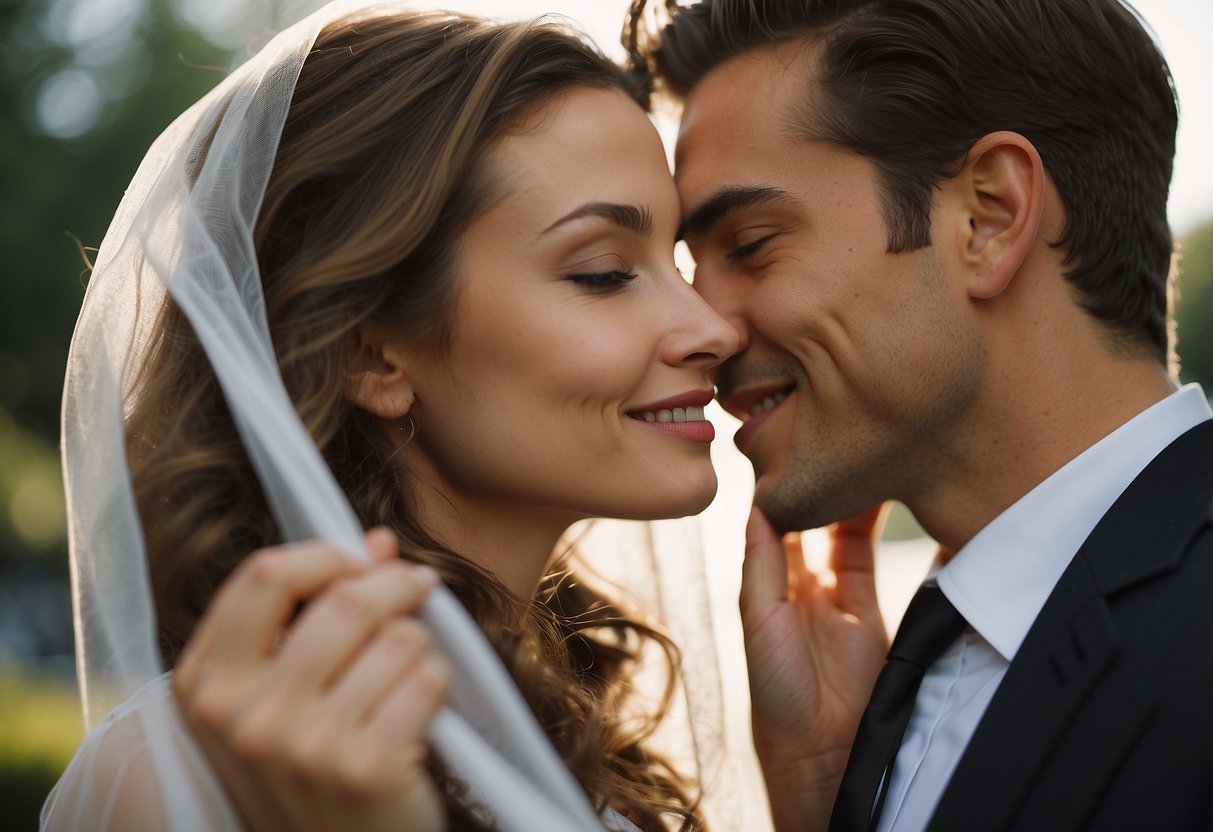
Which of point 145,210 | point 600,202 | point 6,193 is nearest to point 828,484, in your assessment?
point 600,202

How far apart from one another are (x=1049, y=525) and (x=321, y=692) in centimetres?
201

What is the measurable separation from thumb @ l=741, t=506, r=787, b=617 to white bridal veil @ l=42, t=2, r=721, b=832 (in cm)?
132

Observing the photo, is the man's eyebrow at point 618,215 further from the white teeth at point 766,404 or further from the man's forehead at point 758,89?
the white teeth at point 766,404

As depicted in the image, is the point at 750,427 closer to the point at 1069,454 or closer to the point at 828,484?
the point at 828,484

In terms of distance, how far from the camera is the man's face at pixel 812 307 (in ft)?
10.0

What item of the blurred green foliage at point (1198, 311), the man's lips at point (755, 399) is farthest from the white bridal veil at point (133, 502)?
the blurred green foliage at point (1198, 311)

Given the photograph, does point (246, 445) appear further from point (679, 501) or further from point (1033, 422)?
point (1033, 422)

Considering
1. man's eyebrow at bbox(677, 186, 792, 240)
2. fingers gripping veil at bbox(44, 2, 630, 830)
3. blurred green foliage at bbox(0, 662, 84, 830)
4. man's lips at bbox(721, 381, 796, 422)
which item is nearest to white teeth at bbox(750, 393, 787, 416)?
man's lips at bbox(721, 381, 796, 422)

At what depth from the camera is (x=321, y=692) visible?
5.08ft

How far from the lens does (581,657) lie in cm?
340

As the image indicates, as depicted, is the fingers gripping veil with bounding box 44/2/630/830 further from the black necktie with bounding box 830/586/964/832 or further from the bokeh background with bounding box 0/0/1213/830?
the bokeh background with bounding box 0/0/1213/830

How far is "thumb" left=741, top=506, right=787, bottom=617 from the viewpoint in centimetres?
327

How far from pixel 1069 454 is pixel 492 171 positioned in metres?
1.76

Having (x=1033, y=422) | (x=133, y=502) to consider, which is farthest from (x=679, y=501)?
(x=133, y=502)
